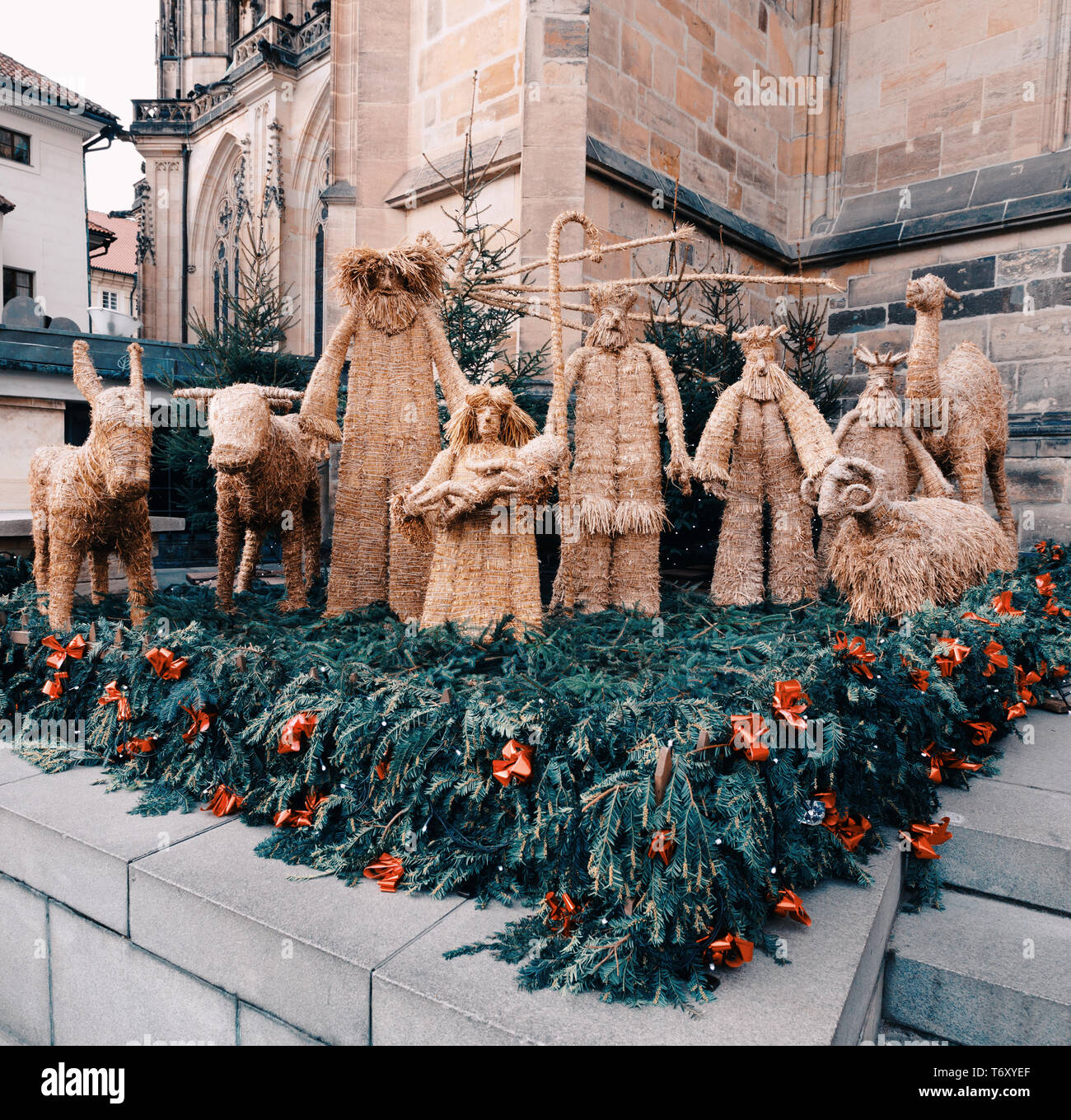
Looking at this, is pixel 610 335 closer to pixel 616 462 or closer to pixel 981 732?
pixel 616 462

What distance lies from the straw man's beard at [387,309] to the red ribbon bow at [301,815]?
2127 mm

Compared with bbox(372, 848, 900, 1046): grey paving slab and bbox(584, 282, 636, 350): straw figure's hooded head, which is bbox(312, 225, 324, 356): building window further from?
Result: bbox(372, 848, 900, 1046): grey paving slab

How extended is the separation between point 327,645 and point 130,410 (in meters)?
1.15

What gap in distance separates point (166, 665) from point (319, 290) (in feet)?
45.9

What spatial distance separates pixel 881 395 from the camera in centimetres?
432

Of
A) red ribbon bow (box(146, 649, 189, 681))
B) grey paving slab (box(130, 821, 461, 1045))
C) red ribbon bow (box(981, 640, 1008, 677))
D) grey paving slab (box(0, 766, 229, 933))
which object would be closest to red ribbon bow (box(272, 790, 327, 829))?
grey paving slab (box(130, 821, 461, 1045))

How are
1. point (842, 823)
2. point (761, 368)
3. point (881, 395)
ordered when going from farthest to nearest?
point (881, 395)
point (761, 368)
point (842, 823)

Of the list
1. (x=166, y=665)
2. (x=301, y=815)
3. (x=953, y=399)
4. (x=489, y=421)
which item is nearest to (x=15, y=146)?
(x=166, y=665)

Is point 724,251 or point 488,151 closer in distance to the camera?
point 488,151

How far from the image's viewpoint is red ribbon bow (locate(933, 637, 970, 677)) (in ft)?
9.56

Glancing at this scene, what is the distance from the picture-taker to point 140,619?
10.9 ft
